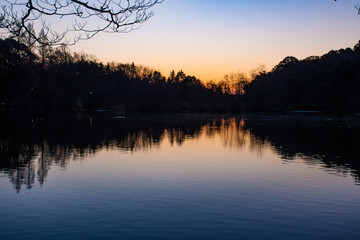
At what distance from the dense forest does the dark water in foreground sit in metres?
26.5

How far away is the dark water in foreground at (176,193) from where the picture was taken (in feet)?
27.4

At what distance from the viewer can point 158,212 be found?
955cm

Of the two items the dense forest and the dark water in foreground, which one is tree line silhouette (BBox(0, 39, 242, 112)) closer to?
the dense forest

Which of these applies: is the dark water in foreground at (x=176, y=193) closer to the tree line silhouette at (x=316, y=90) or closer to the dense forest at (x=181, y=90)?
the dense forest at (x=181, y=90)

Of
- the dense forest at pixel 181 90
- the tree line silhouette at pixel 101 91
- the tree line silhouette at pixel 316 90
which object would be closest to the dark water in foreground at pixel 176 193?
the dense forest at pixel 181 90

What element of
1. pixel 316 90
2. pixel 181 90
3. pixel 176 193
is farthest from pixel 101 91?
pixel 176 193

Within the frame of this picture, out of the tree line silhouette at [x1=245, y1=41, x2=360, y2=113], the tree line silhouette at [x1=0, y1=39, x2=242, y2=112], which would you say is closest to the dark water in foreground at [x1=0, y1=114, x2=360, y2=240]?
the tree line silhouette at [x1=0, y1=39, x2=242, y2=112]

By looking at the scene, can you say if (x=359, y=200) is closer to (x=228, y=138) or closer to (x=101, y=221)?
(x=101, y=221)

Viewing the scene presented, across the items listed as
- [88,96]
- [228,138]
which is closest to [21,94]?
[228,138]

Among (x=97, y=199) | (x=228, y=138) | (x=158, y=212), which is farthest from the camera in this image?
(x=228, y=138)

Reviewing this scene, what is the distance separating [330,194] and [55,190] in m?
8.68

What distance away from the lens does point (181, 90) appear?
102m

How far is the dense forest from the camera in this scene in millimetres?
58219

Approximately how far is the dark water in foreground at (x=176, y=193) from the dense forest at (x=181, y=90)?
26.5 meters
